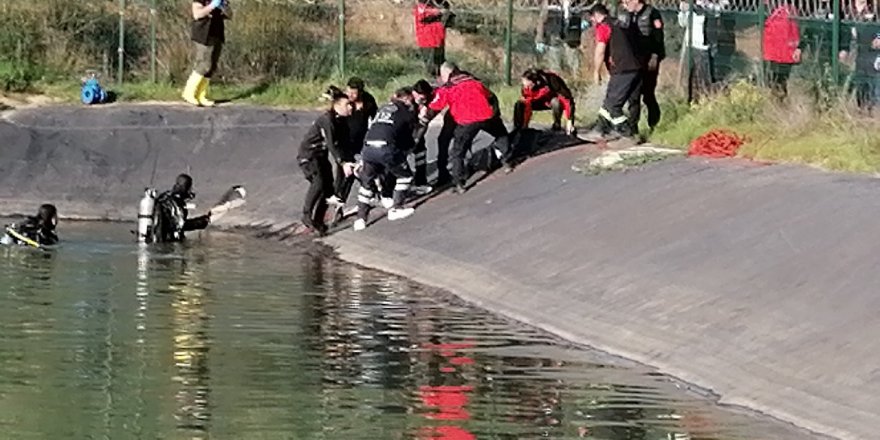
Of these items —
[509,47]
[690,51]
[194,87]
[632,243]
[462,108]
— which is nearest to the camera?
[632,243]

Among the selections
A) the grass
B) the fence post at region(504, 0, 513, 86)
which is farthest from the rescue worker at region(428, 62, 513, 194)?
the fence post at region(504, 0, 513, 86)

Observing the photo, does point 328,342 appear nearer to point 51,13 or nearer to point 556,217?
point 556,217

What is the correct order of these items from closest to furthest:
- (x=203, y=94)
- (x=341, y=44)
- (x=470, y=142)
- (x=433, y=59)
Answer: (x=470, y=142)
(x=203, y=94)
(x=433, y=59)
(x=341, y=44)

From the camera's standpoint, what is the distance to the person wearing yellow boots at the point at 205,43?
35700 millimetres

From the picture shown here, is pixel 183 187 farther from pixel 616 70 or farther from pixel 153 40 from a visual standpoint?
pixel 153 40

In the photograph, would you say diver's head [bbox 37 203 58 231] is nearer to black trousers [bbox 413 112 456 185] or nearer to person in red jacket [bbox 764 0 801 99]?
black trousers [bbox 413 112 456 185]

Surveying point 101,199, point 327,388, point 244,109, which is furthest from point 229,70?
point 327,388

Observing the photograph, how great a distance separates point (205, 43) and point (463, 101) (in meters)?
8.43

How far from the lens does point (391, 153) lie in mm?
28000

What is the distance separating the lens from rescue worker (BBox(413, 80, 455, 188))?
28594 mm

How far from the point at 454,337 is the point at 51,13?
2217cm

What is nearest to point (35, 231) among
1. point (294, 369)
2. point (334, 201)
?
point (334, 201)

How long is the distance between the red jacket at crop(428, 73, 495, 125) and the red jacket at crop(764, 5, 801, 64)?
3.92 meters

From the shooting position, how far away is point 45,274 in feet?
79.2
